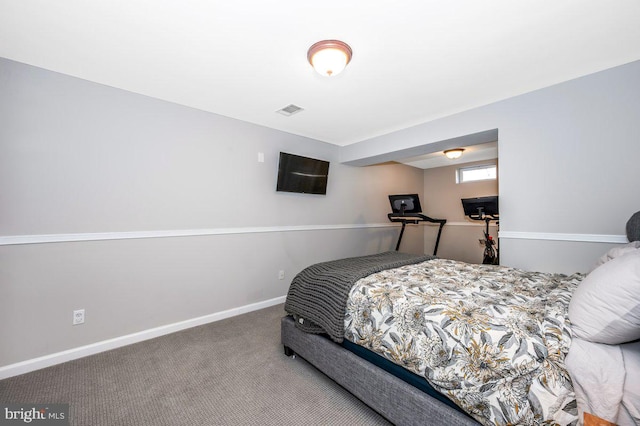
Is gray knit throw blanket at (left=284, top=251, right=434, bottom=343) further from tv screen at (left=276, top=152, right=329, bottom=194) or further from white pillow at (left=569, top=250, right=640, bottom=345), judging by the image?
tv screen at (left=276, top=152, right=329, bottom=194)

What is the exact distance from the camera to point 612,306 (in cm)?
105

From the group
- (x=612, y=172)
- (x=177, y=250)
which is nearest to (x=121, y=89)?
(x=177, y=250)

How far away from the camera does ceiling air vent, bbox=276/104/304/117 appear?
9.75 ft

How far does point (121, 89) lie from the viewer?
98.6 inches

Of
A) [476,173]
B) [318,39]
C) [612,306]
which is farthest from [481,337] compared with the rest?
[476,173]

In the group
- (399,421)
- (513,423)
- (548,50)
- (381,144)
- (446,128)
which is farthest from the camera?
(381,144)

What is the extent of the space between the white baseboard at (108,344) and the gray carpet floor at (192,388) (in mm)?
59

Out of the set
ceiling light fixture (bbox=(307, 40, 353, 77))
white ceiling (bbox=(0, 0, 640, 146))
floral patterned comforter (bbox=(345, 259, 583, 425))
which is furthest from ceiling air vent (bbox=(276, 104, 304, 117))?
floral patterned comforter (bbox=(345, 259, 583, 425))

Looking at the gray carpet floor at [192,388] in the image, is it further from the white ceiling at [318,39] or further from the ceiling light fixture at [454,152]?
the ceiling light fixture at [454,152]

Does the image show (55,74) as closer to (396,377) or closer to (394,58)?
(394,58)

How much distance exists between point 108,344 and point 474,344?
2.96 m

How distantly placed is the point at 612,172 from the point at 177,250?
4078 mm

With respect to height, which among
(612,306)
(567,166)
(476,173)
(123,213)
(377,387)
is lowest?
(377,387)

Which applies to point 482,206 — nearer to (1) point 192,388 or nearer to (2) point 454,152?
(2) point 454,152
